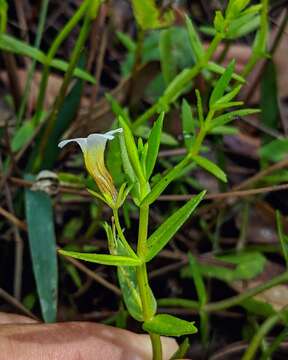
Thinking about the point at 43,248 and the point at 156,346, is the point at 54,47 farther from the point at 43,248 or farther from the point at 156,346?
the point at 156,346

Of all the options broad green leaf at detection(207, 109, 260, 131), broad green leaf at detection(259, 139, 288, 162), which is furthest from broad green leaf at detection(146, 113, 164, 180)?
broad green leaf at detection(259, 139, 288, 162)

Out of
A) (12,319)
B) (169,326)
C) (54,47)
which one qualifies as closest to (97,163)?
(169,326)

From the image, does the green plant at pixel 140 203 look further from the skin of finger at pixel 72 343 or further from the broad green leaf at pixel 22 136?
the broad green leaf at pixel 22 136

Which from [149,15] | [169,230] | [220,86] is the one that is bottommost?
[169,230]

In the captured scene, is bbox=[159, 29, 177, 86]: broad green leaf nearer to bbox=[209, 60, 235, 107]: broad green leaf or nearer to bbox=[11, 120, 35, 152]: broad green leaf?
bbox=[11, 120, 35, 152]: broad green leaf

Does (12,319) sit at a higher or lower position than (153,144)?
lower

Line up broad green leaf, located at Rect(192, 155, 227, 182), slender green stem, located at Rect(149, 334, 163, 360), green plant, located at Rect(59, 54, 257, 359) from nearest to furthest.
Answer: green plant, located at Rect(59, 54, 257, 359), slender green stem, located at Rect(149, 334, 163, 360), broad green leaf, located at Rect(192, 155, 227, 182)
